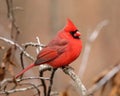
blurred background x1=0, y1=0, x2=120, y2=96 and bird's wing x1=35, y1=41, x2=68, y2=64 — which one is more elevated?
bird's wing x1=35, y1=41, x2=68, y2=64

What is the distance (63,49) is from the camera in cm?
359

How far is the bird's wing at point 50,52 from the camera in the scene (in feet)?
11.0

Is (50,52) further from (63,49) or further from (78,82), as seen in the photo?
(78,82)

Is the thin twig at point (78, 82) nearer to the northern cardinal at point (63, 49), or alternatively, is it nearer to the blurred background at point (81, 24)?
the northern cardinal at point (63, 49)

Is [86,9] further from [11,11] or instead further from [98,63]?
[11,11]

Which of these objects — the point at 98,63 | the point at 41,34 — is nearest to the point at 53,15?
the point at 41,34

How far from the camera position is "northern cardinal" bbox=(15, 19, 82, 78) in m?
3.41

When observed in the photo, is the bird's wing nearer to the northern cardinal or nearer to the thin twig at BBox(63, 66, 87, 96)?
the northern cardinal

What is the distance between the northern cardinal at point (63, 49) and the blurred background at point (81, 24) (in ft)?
9.51

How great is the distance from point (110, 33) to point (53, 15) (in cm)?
102

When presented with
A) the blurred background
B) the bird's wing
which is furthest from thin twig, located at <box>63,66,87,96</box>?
the blurred background

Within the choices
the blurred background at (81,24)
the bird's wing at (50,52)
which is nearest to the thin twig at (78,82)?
the bird's wing at (50,52)

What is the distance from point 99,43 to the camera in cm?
773

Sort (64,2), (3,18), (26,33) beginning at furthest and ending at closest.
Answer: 1. (64,2)
2. (26,33)
3. (3,18)
